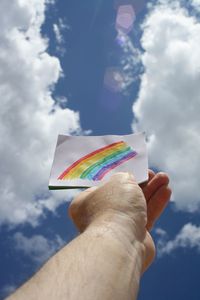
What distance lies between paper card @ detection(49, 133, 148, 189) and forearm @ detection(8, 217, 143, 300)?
1476 millimetres

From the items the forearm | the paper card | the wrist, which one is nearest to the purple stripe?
the paper card

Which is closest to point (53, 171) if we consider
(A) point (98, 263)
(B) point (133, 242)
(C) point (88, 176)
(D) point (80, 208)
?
(C) point (88, 176)

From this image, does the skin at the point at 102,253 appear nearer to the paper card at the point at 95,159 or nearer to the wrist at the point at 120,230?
the wrist at the point at 120,230

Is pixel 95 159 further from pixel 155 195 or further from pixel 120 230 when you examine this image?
pixel 120 230

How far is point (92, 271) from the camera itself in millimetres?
2381

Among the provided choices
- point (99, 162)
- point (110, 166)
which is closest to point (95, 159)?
point (99, 162)

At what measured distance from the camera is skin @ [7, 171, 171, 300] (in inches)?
87.5

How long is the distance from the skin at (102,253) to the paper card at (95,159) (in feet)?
1.17

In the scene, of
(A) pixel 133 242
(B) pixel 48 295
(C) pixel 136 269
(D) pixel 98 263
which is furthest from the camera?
(A) pixel 133 242

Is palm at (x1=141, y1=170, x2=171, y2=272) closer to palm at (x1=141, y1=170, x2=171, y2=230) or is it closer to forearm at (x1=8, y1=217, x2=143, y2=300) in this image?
palm at (x1=141, y1=170, x2=171, y2=230)

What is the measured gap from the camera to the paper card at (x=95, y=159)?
4.44m

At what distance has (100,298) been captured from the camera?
2.20 m

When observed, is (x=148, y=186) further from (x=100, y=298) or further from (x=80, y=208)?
(x=100, y=298)

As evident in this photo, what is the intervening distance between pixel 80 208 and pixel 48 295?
5.95 feet
